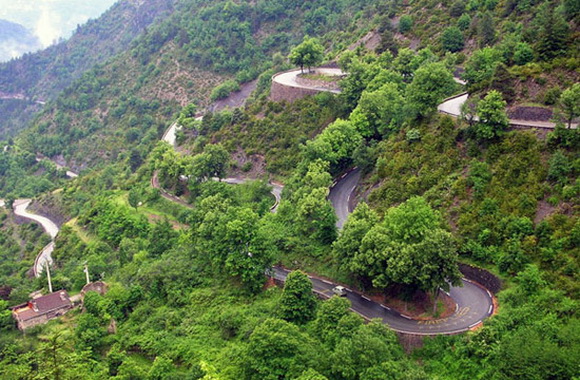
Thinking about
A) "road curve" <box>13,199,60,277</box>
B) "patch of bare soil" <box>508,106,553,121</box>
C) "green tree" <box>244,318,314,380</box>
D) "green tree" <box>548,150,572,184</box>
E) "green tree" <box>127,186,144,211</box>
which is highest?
"patch of bare soil" <box>508,106,553,121</box>

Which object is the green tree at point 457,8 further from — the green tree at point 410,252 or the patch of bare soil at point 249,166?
the green tree at point 410,252

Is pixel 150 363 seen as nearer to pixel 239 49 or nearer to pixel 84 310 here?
pixel 84 310

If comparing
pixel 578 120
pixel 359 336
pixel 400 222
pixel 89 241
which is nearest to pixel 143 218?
pixel 89 241

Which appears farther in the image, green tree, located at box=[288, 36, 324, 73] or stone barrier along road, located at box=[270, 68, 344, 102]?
green tree, located at box=[288, 36, 324, 73]

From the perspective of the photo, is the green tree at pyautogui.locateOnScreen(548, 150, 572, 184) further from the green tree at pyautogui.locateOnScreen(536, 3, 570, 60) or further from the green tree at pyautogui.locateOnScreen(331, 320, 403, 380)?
the green tree at pyautogui.locateOnScreen(331, 320, 403, 380)

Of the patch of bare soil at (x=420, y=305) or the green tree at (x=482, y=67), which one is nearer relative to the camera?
the patch of bare soil at (x=420, y=305)

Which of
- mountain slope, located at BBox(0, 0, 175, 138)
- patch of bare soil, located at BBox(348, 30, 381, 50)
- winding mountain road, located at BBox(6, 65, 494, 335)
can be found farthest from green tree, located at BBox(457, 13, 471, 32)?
mountain slope, located at BBox(0, 0, 175, 138)

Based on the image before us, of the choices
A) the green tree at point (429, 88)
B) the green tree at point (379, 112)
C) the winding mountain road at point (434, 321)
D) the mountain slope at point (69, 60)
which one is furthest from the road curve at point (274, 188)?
the mountain slope at point (69, 60)
